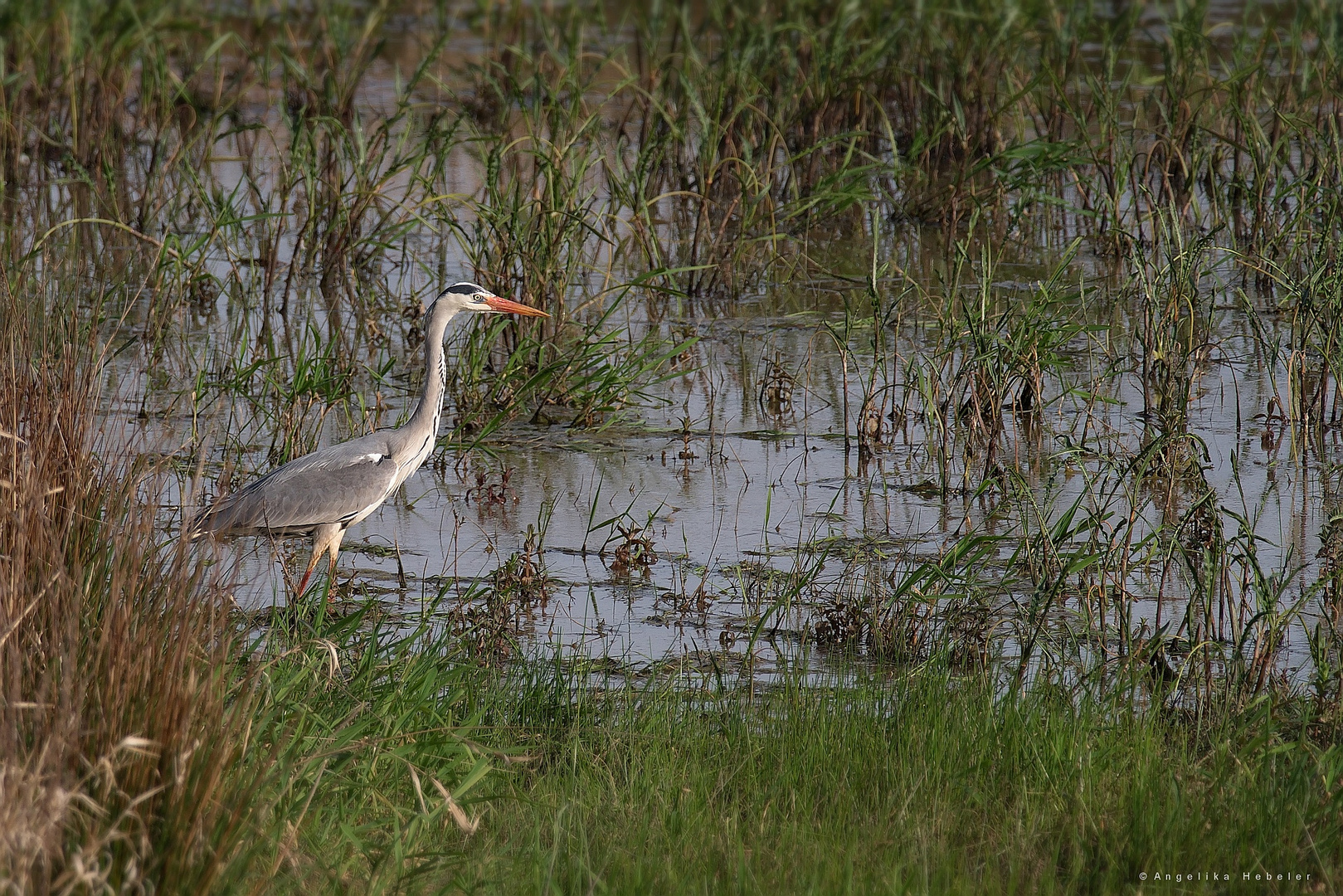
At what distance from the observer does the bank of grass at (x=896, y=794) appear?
308cm

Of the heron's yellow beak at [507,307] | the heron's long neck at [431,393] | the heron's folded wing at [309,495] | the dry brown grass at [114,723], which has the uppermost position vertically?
the heron's yellow beak at [507,307]

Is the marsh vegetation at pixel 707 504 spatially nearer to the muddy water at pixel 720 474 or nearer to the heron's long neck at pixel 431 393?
the muddy water at pixel 720 474

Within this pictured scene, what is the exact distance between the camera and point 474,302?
6.13 m

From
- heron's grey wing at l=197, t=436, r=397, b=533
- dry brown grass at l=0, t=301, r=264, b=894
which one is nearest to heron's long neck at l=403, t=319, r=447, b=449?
heron's grey wing at l=197, t=436, r=397, b=533

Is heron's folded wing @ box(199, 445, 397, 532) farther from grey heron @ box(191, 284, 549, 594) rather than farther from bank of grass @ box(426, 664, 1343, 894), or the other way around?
bank of grass @ box(426, 664, 1343, 894)

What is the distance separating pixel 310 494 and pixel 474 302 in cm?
116

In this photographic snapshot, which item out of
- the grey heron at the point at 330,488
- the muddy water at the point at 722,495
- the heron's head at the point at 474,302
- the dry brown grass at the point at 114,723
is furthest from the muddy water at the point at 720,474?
the dry brown grass at the point at 114,723

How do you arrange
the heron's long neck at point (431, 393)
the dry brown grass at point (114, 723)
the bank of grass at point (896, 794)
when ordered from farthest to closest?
the heron's long neck at point (431, 393) → the bank of grass at point (896, 794) → the dry brown grass at point (114, 723)

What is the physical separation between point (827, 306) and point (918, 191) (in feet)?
5.62

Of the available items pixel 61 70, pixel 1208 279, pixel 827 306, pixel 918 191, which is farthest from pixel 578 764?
pixel 61 70

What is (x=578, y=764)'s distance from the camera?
3643 mm

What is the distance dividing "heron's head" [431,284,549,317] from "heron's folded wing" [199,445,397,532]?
848mm

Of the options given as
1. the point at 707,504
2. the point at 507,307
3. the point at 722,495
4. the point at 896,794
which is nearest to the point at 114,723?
the point at 896,794

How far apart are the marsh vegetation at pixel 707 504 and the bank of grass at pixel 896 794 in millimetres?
15
